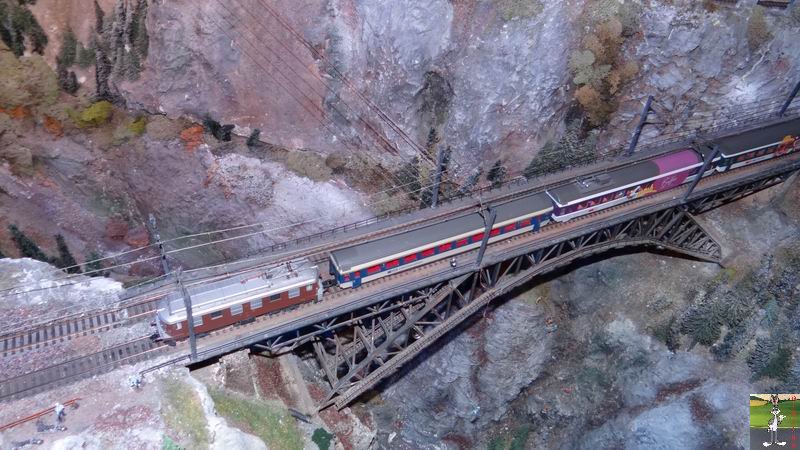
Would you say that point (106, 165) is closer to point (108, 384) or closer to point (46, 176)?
point (46, 176)

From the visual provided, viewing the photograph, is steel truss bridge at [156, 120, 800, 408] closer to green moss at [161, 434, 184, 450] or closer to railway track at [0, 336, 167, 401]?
railway track at [0, 336, 167, 401]

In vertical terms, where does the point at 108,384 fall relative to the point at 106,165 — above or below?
below

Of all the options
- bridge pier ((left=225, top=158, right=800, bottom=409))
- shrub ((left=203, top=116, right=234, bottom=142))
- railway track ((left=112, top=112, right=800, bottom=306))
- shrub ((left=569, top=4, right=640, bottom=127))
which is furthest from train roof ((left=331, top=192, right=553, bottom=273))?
shrub ((left=203, top=116, right=234, bottom=142))

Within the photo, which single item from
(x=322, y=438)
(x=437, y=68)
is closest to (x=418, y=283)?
(x=322, y=438)

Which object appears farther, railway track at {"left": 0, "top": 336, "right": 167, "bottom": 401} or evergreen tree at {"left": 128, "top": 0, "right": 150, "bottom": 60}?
evergreen tree at {"left": 128, "top": 0, "right": 150, "bottom": 60}

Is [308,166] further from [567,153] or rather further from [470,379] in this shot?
[470,379]

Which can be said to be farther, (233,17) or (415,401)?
(233,17)

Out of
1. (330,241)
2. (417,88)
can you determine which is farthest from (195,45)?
(330,241)
